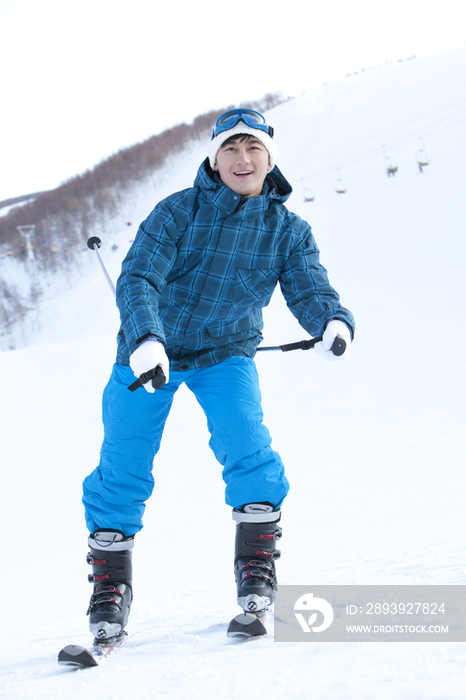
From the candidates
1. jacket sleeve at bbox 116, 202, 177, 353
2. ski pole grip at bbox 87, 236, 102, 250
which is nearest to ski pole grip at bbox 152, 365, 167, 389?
jacket sleeve at bbox 116, 202, 177, 353

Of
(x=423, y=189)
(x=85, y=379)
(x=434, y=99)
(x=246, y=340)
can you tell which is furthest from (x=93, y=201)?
(x=246, y=340)

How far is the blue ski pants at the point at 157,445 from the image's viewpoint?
1.80m

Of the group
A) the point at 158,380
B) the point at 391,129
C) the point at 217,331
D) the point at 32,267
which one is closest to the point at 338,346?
the point at 217,331

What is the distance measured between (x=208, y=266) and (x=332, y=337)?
48 cm

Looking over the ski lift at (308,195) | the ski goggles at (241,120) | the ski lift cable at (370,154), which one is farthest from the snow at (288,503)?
the ski lift cable at (370,154)

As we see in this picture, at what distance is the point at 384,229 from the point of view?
15.5 meters

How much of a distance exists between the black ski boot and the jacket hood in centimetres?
122

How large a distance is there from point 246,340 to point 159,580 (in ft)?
6.10

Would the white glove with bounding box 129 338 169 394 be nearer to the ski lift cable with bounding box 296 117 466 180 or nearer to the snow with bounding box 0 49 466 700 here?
the snow with bounding box 0 49 466 700

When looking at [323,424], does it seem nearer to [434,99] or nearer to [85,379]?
[85,379]

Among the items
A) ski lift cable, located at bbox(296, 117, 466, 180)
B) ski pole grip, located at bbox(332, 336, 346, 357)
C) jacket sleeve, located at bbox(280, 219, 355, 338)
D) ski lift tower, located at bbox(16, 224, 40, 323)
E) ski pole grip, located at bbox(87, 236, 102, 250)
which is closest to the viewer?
ski pole grip, located at bbox(332, 336, 346, 357)

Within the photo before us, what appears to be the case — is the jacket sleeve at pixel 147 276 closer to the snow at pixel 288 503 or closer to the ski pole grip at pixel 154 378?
the ski pole grip at pixel 154 378

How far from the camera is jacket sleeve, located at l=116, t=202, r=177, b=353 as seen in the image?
5.61 ft

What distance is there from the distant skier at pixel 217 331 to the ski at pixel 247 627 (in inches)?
4.1
